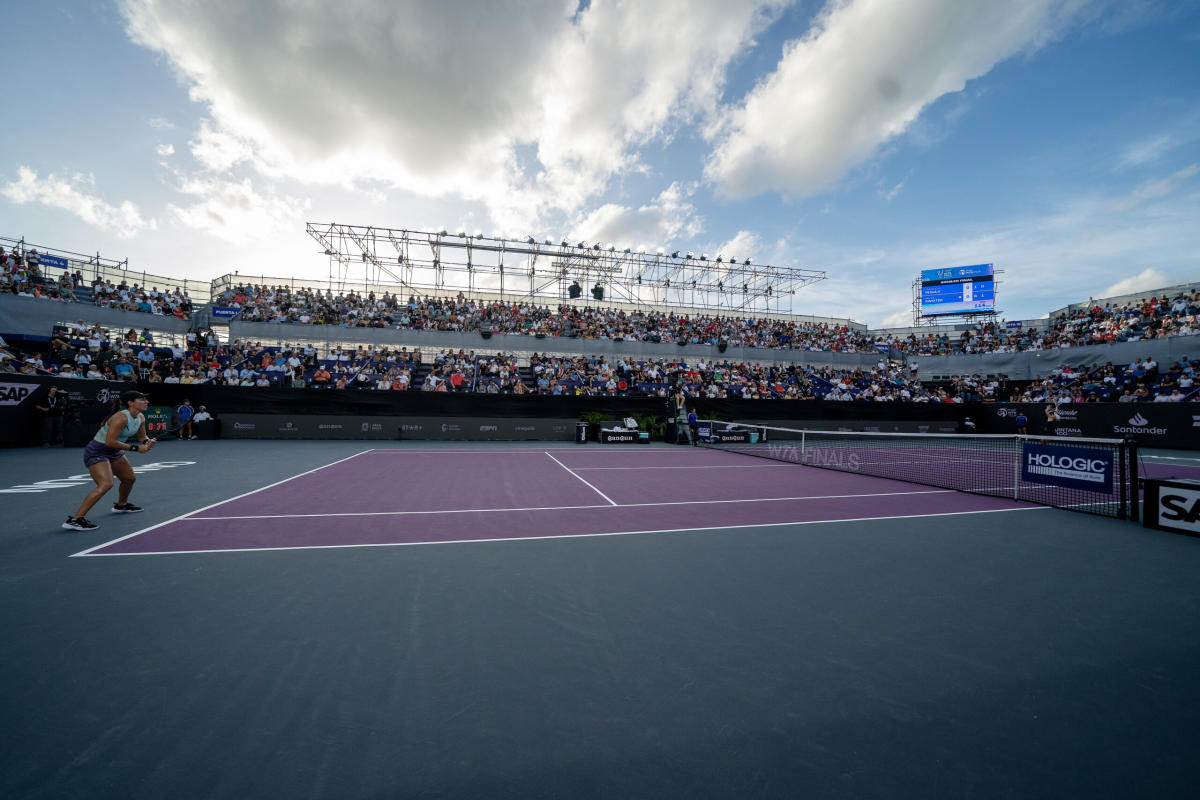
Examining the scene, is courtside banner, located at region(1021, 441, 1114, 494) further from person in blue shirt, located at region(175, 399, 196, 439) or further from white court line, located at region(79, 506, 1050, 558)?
person in blue shirt, located at region(175, 399, 196, 439)

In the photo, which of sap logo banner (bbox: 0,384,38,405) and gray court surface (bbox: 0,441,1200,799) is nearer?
gray court surface (bbox: 0,441,1200,799)

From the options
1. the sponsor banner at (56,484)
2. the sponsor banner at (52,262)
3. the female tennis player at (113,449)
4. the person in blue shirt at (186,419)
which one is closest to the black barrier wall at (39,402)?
the person in blue shirt at (186,419)

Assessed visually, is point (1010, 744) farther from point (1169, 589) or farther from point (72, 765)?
point (72, 765)

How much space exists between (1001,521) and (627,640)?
7261mm

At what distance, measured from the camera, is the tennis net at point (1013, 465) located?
7.70 metres

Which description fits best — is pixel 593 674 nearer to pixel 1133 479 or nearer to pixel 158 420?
pixel 1133 479

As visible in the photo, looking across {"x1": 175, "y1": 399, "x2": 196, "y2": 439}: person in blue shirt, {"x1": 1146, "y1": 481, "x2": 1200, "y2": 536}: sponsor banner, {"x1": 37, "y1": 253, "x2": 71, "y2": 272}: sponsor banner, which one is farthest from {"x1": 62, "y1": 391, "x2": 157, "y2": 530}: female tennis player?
{"x1": 37, "y1": 253, "x2": 71, "y2": 272}: sponsor banner

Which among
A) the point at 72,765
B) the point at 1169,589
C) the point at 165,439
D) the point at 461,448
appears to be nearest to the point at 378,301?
the point at 165,439

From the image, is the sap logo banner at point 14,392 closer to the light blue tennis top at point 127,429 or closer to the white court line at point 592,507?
the light blue tennis top at point 127,429

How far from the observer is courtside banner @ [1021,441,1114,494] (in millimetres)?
7602

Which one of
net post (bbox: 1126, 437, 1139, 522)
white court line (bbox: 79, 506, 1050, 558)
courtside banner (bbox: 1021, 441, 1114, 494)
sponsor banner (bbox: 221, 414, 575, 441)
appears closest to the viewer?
white court line (bbox: 79, 506, 1050, 558)

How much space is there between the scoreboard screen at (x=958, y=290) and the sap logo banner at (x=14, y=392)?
57680mm

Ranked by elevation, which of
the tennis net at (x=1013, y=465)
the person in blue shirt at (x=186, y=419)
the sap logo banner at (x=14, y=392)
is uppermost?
the sap logo banner at (x=14, y=392)

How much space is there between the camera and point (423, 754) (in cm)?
230
